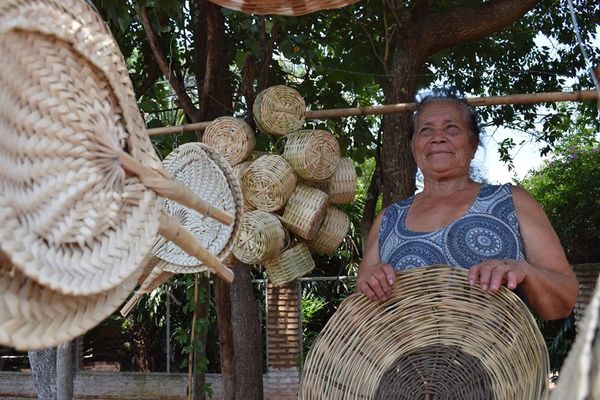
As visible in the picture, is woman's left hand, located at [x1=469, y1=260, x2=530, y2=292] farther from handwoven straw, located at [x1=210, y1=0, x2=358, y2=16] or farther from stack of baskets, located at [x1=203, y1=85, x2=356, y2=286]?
stack of baskets, located at [x1=203, y1=85, x2=356, y2=286]

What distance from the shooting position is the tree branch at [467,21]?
2.83 meters

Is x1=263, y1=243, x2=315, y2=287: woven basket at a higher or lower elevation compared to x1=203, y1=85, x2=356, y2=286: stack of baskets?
lower

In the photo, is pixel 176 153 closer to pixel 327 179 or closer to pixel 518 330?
pixel 327 179

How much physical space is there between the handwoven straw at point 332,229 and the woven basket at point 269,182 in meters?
0.17

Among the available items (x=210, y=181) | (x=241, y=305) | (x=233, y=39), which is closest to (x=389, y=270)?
(x=210, y=181)

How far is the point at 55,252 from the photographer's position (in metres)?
0.95

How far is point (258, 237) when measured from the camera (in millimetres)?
2328

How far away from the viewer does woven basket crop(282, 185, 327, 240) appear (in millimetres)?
2379

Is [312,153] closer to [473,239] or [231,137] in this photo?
[231,137]

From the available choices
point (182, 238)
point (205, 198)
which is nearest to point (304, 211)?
point (205, 198)

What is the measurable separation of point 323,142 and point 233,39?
1.34 m

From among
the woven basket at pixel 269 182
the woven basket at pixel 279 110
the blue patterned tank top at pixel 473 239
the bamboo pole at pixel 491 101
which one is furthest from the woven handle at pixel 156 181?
the woven basket at pixel 279 110

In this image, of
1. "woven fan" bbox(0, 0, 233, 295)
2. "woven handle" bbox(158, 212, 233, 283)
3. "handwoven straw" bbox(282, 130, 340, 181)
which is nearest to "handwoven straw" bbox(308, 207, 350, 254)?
"handwoven straw" bbox(282, 130, 340, 181)

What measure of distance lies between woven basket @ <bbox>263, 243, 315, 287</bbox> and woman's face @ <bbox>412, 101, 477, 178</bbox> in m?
0.66
